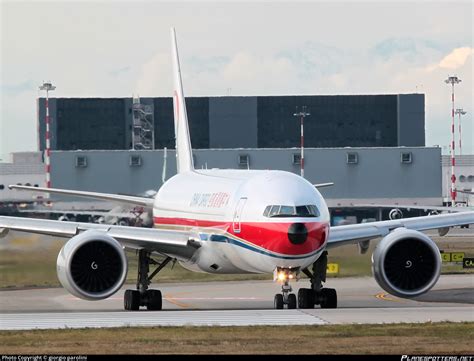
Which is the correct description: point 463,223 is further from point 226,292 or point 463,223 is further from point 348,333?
point 348,333

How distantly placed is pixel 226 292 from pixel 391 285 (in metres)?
9.65

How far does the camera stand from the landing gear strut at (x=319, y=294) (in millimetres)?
36844

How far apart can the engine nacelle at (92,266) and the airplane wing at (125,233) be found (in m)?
1.48

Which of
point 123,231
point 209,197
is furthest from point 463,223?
point 123,231

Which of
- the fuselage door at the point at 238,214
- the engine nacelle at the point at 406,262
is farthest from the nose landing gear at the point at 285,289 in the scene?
the engine nacelle at the point at 406,262

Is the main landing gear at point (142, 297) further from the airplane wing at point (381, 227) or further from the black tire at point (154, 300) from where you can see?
the airplane wing at point (381, 227)

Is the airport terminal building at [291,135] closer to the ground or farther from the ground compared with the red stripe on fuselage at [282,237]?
farther from the ground

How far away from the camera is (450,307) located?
3634 centimetres

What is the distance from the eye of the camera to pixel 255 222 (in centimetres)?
3500

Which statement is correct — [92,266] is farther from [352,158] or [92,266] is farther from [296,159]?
[352,158]

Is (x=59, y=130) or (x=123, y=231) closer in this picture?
(x=123, y=231)

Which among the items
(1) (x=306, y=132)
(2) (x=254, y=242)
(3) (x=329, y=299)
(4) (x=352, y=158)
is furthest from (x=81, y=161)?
(2) (x=254, y=242)

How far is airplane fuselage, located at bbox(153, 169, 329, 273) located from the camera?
1330 inches

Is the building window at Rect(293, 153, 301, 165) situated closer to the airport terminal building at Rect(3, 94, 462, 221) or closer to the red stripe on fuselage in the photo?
the airport terminal building at Rect(3, 94, 462, 221)
